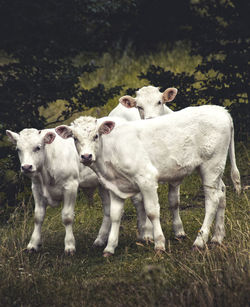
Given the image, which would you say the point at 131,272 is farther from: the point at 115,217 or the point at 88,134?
the point at 88,134

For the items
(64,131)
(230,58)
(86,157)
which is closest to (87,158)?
(86,157)

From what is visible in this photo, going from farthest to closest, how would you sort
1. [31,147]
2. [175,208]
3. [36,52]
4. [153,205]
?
1. [36,52]
2. [175,208]
3. [31,147]
4. [153,205]

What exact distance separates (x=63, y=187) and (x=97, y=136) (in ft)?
3.55

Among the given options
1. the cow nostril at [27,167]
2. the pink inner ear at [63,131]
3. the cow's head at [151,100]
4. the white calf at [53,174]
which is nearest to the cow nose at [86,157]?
the pink inner ear at [63,131]

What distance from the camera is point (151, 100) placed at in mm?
8680

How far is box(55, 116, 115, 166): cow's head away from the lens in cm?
679

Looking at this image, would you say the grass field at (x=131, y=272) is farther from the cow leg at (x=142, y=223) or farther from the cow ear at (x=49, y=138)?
the cow ear at (x=49, y=138)

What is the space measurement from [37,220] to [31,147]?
3.62ft

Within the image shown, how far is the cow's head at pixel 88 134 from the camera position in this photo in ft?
22.3

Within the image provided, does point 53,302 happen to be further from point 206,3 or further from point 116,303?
point 206,3

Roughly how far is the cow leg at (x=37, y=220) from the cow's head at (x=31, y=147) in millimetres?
472

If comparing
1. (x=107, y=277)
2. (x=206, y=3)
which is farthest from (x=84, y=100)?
(x=107, y=277)

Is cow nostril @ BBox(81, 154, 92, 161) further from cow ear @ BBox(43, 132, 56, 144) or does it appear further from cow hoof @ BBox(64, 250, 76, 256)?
cow hoof @ BBox(64, 250, 76, 256)

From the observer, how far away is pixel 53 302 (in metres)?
5.54
